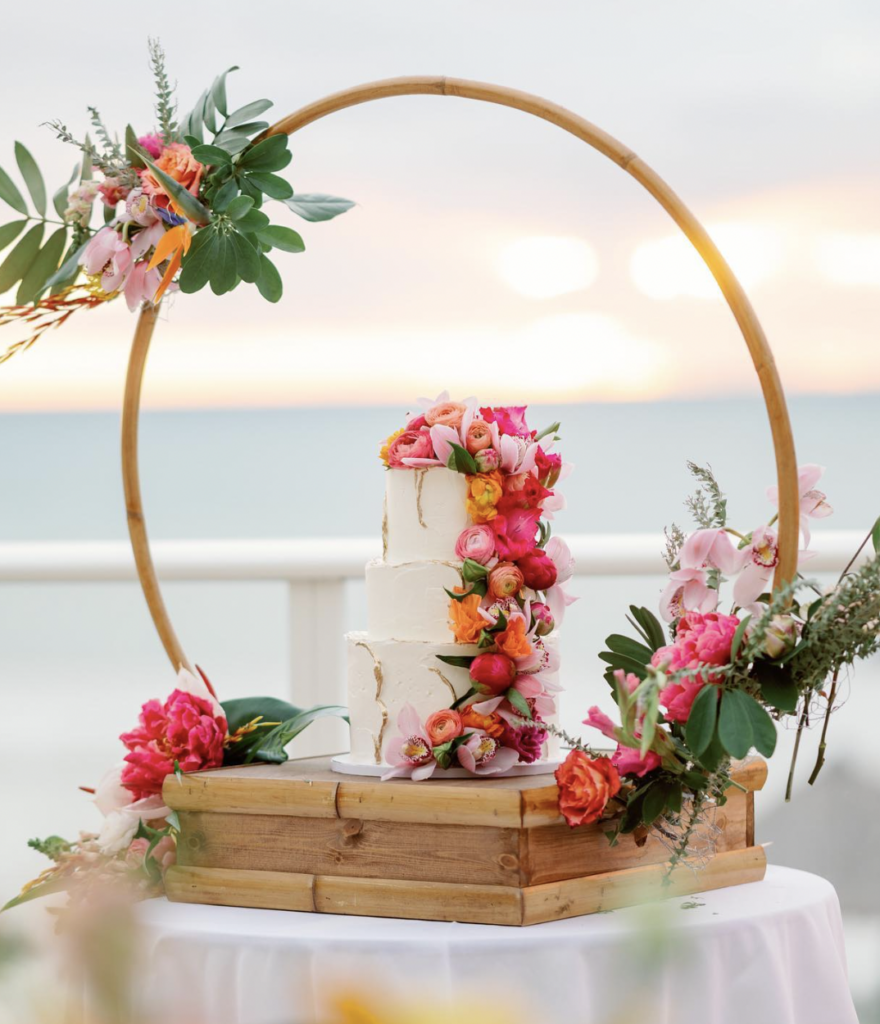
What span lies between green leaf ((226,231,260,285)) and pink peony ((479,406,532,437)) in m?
0.32

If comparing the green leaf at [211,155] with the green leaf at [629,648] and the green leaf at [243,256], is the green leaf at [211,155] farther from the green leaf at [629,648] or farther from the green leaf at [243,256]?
the green leaf at [629,648]

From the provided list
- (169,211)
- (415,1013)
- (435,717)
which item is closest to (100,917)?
(415,1013)

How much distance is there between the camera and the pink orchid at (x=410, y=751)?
1.30 metres

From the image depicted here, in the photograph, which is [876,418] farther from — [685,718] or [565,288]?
[685,718]

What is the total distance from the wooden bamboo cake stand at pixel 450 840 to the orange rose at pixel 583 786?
0.02 meters

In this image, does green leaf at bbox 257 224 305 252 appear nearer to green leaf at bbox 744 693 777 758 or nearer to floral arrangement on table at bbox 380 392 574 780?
floral arrangement on table at bbox 380 392 574 780

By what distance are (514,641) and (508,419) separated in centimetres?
26

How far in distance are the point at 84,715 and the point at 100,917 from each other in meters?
9.24

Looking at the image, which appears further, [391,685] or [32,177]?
[32,177]

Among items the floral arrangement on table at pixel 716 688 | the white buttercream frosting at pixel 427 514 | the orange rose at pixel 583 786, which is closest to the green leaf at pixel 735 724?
the floral arrangement on table at pixel 716 688

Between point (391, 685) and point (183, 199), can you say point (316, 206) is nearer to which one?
point (183, 199)

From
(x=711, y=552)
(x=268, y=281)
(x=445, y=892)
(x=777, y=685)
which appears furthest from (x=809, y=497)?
(x=268, y=281)

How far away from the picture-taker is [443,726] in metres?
1.29

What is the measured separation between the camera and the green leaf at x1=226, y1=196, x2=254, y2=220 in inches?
56.0
